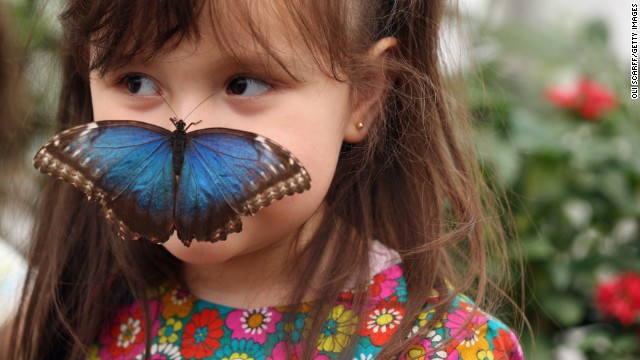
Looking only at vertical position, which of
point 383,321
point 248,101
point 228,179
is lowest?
point 383,321

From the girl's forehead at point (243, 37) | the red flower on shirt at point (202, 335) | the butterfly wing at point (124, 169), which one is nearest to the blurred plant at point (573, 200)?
the red flower on shirt at point (202, 335)

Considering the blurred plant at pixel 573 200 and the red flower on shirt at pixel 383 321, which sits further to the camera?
the blurred plant at pixel 573 200

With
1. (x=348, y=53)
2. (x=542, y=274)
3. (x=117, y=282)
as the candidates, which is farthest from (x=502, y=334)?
(x=542, y=274)

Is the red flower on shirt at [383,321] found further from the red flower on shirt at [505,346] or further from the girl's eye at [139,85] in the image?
the girl's eye at [139,85]

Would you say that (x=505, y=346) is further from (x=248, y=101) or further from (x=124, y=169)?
(x=124, y=169)

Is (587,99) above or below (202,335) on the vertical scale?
above

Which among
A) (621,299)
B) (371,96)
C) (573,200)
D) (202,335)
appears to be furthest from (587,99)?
(202,335)
